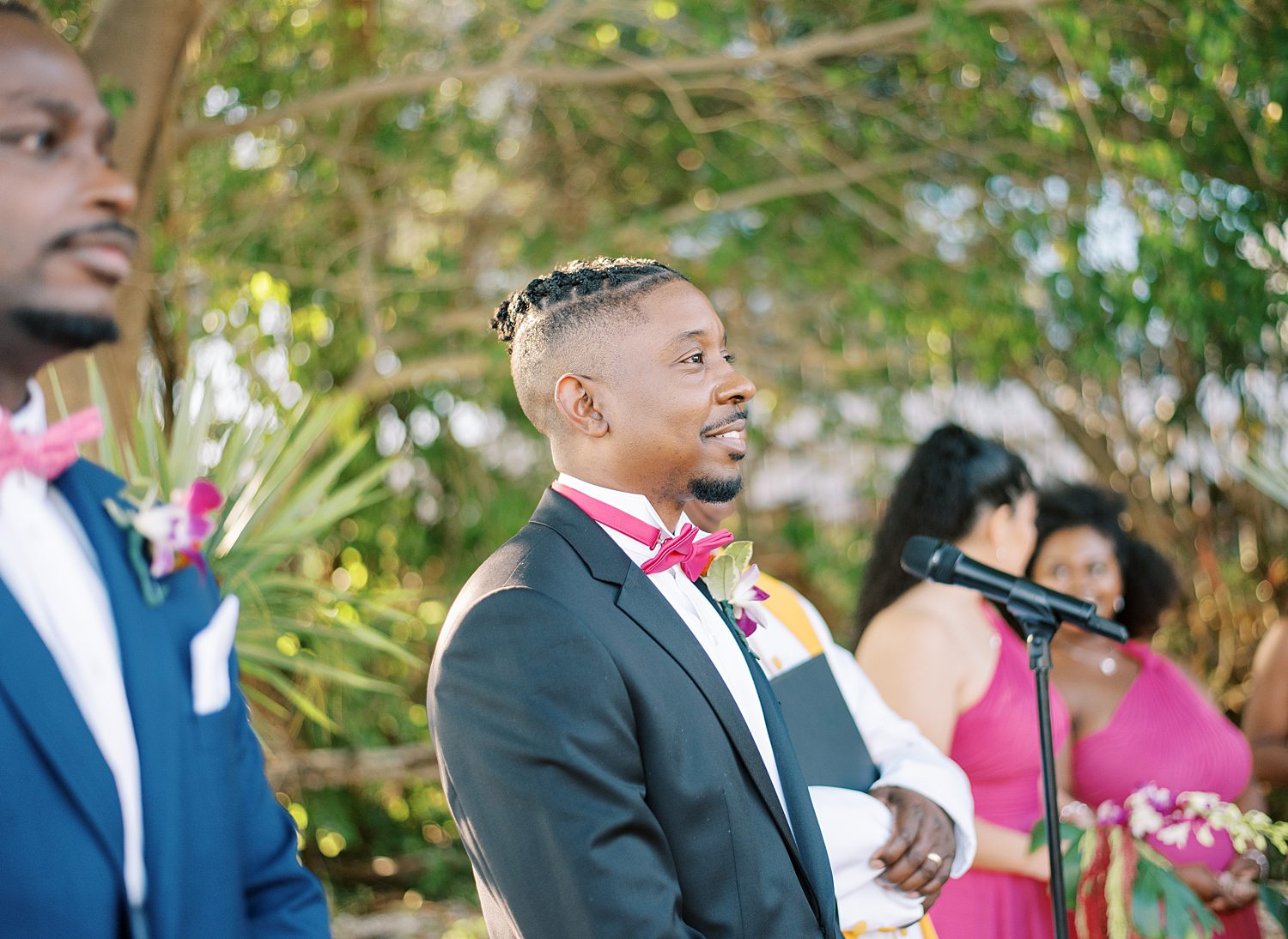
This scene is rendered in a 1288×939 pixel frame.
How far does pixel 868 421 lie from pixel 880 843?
5.95 meters

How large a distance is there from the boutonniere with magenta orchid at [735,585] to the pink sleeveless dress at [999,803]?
3.66ft

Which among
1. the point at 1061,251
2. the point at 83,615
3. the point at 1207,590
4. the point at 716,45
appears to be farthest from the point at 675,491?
the point at 1207,590

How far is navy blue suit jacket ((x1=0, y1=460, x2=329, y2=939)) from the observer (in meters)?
1.17

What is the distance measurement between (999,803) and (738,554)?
1.37 metres

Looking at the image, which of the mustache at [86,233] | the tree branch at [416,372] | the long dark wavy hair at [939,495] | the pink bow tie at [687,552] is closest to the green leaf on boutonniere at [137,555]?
the mustache at [86,233]

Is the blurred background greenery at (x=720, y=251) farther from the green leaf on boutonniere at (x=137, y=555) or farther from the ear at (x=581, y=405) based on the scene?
the green leaf on boutonniere at (x=137, y=555)

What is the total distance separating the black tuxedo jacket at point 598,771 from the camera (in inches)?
63.1

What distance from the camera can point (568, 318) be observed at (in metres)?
2.08

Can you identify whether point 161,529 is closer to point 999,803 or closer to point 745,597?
point 745,597

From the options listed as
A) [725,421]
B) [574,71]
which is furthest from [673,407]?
[574,71]

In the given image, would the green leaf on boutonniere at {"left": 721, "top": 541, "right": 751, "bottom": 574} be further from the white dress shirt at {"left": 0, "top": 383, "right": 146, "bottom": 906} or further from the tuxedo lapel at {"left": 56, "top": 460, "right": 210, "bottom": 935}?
the white dress shirt at {"left": 0, "top": 383, "right": 146, "bottom": 906}

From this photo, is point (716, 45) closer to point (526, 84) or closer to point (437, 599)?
point (526, 84)

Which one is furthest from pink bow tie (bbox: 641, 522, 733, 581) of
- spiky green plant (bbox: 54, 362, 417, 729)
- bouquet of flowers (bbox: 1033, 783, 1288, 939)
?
bouquet of flowers (bbox: 1033, 783, 1288, 939)

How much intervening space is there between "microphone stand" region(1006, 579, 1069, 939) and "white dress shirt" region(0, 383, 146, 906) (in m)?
1.57
